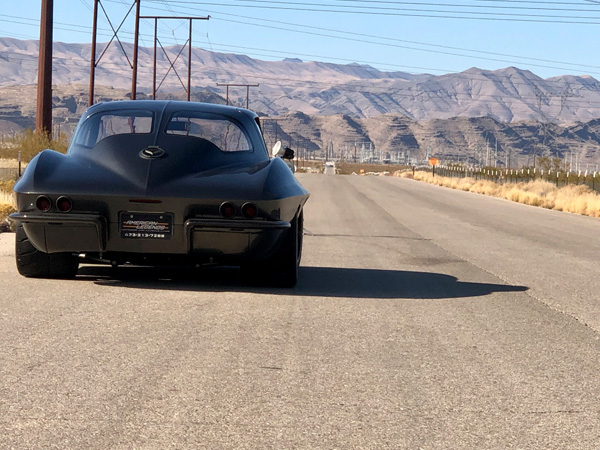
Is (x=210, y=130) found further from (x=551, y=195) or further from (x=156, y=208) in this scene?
(x=551, y=195)

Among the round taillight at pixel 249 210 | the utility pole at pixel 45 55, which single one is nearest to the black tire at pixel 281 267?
the round taillight at pixel 249 210

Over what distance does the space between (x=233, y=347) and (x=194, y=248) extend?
1.99m

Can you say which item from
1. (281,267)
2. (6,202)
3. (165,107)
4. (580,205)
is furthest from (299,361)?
(580,205)

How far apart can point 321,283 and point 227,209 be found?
6.31ft

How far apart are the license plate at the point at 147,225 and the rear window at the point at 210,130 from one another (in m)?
1.12

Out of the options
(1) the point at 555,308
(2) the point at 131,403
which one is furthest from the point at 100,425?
(1) the point at 555,308

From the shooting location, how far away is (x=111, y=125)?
8.54m

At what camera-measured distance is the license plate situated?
7.39 metres

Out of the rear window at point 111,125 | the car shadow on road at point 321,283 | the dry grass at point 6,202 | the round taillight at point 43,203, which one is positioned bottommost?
the dry grass at point 6,202

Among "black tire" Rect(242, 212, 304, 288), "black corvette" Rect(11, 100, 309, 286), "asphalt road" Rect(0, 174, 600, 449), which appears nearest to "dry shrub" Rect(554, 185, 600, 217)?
"asphalt road" Rect(0, 174, 600, 449)

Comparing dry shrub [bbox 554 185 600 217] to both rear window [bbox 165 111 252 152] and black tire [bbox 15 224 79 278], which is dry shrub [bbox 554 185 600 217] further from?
black tire [bbox 15 224 79 278]

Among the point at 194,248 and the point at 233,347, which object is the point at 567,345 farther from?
the point at 194,248

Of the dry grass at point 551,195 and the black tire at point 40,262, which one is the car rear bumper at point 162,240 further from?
the dry grass at point 551,195

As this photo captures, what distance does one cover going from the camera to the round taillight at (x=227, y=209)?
24.1ft
